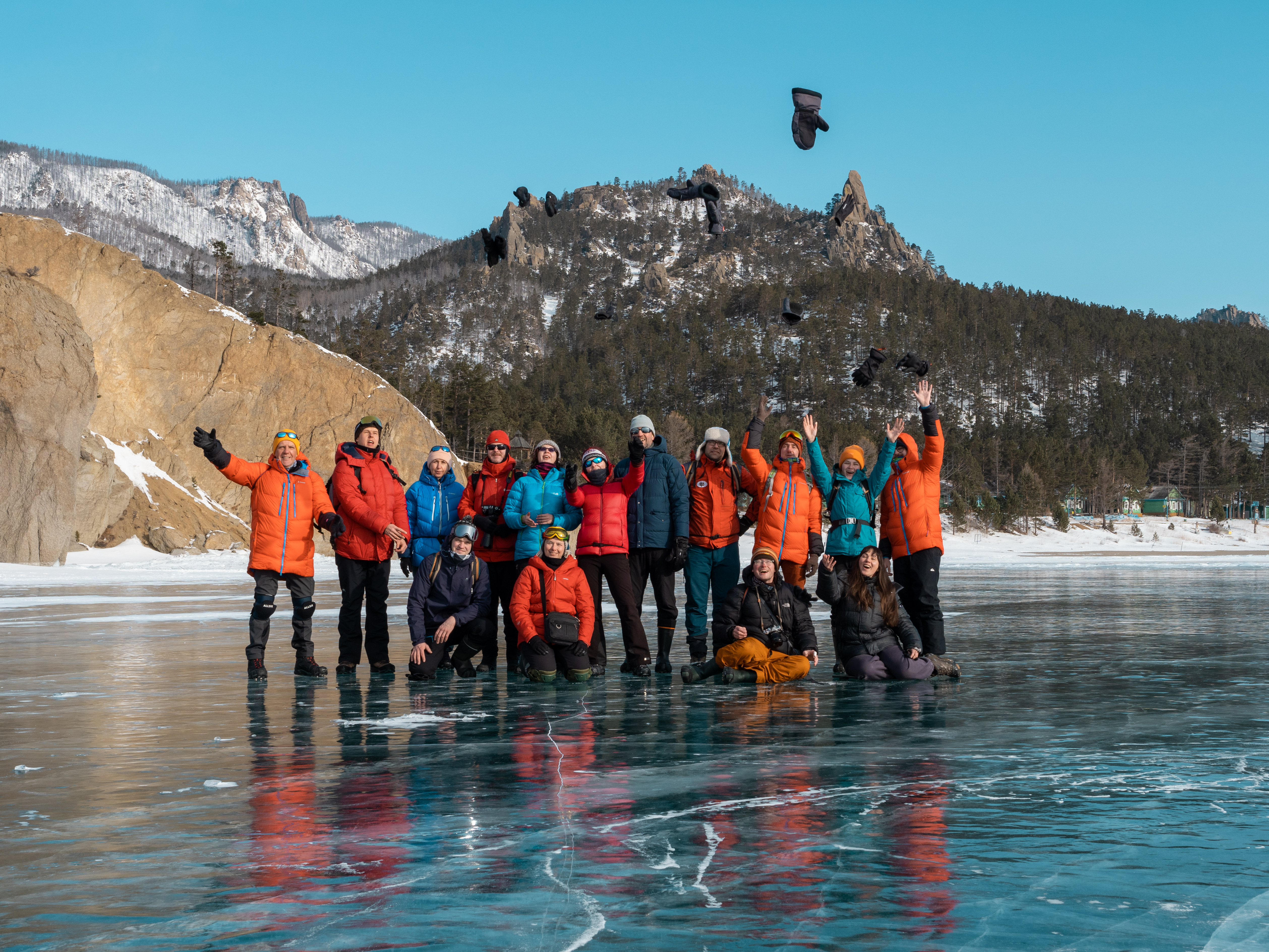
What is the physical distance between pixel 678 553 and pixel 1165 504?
140267 mm

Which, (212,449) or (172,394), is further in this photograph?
(172,394)

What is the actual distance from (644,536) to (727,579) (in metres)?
0.84

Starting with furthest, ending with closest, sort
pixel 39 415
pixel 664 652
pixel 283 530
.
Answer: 1. pixel 39 415
2. pixel 664 652
3. pixel 283 530

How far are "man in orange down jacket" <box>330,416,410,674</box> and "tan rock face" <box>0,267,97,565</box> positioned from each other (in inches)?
1111

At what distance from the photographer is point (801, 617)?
9.09 meters

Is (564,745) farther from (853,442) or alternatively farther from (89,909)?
(853,442)

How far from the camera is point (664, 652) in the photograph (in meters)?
9.60

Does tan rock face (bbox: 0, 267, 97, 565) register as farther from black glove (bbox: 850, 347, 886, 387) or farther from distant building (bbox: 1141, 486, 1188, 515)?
distant building (bbox: 1141, 486, 1188, 515)

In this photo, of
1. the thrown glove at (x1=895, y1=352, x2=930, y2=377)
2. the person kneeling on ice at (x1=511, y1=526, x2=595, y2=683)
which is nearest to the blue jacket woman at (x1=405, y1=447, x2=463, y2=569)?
the person kneeling on ice at (x1=511, y1=526, x2=595, y2=683)

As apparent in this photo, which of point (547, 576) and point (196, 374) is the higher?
point (196, 374)

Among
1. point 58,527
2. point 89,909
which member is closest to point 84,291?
point 58,527

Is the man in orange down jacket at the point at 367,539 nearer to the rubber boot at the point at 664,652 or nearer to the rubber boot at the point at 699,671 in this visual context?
the rubber boot at the point at 664,652

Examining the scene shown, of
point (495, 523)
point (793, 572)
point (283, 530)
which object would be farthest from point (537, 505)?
point (793, 572)

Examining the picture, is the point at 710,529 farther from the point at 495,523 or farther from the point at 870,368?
the point at 870,368
